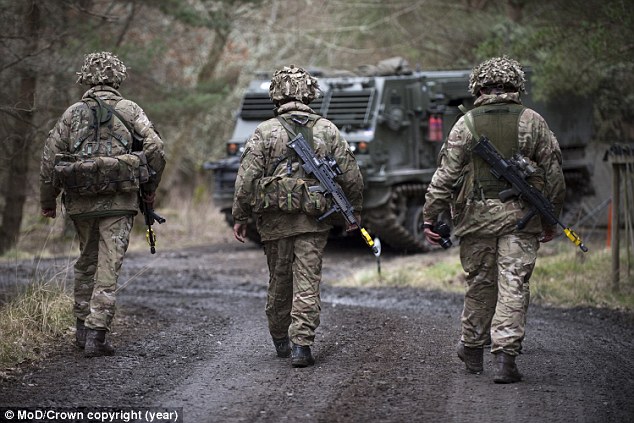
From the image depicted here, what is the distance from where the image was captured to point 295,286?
21.8ft

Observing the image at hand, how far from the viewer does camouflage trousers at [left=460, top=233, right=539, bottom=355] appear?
6.05m

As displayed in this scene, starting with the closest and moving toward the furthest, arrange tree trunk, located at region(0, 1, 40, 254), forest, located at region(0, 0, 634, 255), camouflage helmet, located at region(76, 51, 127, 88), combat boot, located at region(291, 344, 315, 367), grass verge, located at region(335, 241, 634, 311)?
combat boot, located at region(291, 344, 315, 367)
camouflage helmet, located at region(76, 51, 127, 88)
tree trunk, located at region(0, 1, 40, 254)
grass verge, located at region(335, 241, 634, 311)
forest, located at region(0, 0, 634, 255)

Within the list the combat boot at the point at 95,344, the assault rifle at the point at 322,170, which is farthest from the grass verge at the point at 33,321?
Answer: the assault rifle at the point at 322,170

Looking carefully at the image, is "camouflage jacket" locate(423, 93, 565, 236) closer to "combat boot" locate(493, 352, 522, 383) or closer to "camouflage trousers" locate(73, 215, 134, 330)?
"combat boot" locate(493, 352, 522, 383)

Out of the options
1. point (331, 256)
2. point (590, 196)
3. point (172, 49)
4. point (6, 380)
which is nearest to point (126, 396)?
point (6, 380)

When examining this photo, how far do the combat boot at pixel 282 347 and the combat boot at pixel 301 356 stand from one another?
1.13 ft

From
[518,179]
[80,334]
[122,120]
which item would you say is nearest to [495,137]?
[518,179]

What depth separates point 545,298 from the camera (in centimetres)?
1044

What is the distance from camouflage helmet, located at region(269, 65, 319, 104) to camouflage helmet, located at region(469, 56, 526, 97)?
110cm

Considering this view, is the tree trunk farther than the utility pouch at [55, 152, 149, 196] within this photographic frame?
Yes

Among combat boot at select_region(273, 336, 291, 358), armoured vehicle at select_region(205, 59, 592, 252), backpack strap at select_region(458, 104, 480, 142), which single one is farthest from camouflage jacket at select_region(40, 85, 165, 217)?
armoured vehicle at select_region(205, 59, 592, 252)

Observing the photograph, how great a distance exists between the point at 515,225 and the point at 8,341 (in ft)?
11.0

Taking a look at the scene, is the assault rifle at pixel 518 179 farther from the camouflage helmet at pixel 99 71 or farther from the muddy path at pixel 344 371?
the camouflage helmet at pixel 99 71

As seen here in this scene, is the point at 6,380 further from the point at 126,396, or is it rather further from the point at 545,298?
the point at 545,298
